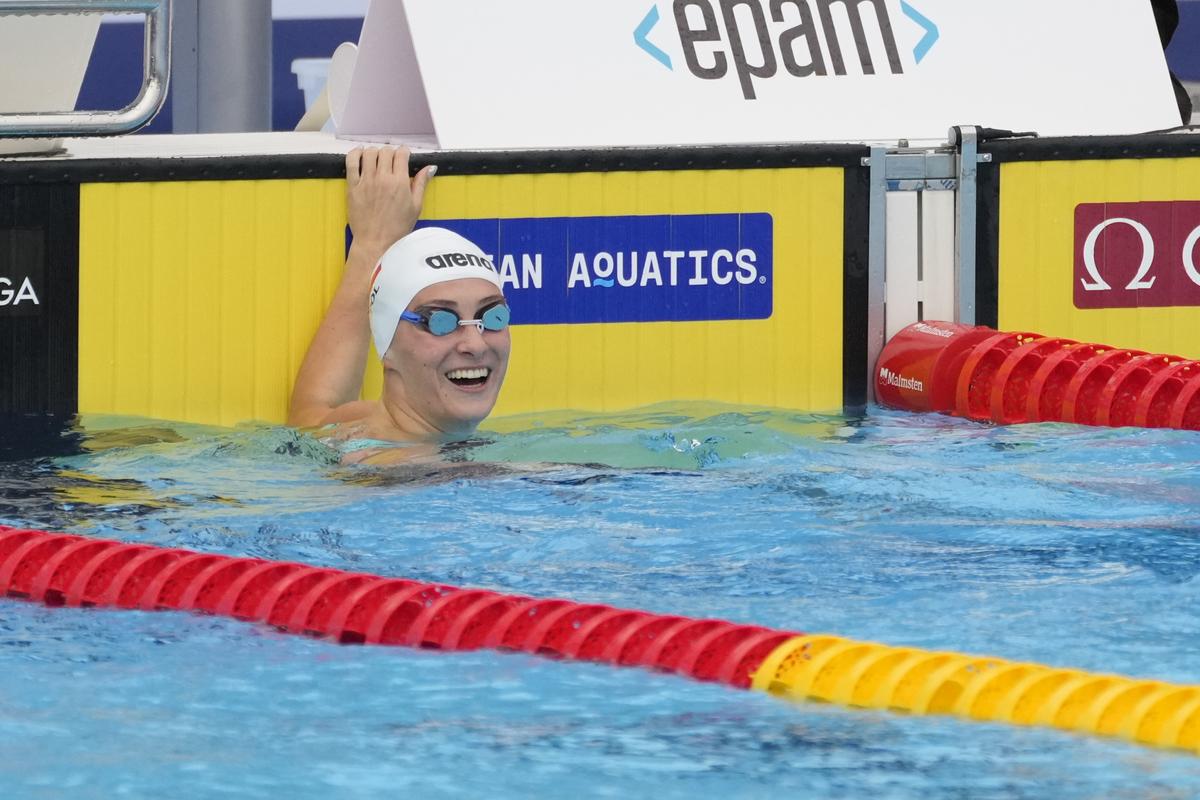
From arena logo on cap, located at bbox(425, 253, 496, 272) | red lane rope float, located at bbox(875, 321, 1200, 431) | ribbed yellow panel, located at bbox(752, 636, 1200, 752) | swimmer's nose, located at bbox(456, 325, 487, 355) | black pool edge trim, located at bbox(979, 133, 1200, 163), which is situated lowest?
ribbed yellow panel, located at bbox(752, 636, 1200, 752)

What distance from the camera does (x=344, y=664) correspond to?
2875 millimetres

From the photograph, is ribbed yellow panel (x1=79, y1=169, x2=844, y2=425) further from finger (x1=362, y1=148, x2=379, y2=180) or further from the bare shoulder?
the bare shoulder

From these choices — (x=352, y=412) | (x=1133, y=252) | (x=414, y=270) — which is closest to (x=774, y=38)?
(x=1133, y=252)

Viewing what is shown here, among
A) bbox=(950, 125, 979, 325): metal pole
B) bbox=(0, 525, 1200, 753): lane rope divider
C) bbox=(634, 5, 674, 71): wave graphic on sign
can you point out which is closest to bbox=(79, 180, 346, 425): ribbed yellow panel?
bbox=(634, 5, 674, 71): wave graphic on sign

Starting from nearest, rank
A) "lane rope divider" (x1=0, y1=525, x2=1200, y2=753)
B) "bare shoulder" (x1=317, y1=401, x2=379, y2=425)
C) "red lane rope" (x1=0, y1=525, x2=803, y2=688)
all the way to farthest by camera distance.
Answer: "lane rope divider" (x1=0, y1=525, x2=1200, y2=753) < "red lane rope" (x1=0, y1=525, x2=803, y2=688) < "bare shoulder" (x1=317, y1=401, x2=379, y2=425)

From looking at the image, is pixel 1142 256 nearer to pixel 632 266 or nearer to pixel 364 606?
pixel 632 266

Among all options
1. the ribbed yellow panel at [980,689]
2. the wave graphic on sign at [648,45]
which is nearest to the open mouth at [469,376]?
the wave graphic on sign at [648,45]

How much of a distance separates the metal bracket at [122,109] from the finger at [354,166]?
1.64 ft

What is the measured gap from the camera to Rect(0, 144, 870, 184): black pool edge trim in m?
4.66

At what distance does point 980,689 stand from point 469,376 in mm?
1888

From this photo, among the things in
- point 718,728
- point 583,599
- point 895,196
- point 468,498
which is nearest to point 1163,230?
point 895,196

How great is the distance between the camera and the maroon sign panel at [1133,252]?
505 centimetres

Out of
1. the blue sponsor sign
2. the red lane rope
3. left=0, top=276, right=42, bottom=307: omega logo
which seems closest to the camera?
the red lane rope

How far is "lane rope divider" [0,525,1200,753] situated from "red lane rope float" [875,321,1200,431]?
1.97 metres
